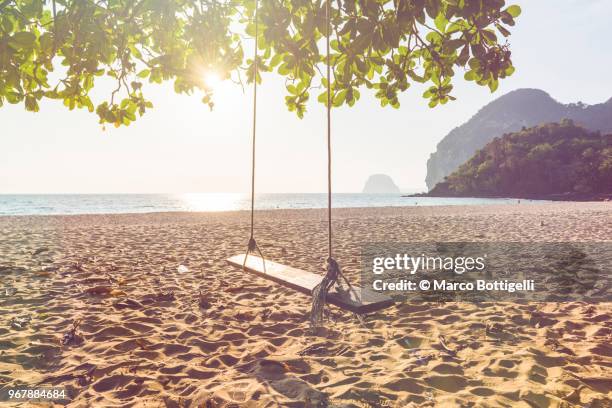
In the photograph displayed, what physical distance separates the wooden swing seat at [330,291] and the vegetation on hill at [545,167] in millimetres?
73345

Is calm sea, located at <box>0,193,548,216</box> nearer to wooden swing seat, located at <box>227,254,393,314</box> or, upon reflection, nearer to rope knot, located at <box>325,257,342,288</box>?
wooden swing seat, located at <box>227,254,393,314</box>

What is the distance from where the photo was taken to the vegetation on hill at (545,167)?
212 feet

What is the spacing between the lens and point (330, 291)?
10.5 ft

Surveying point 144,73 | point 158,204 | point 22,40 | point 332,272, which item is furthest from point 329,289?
point 158,204

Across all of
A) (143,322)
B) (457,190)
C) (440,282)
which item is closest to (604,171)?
(457,190)

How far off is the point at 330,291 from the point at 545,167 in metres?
84.1

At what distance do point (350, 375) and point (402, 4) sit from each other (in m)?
2.78

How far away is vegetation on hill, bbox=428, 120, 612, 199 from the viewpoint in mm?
64688

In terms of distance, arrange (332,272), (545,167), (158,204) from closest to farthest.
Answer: (332,272)
(545,167)
(158,204)

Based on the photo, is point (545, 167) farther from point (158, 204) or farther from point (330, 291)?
point (330, 291)

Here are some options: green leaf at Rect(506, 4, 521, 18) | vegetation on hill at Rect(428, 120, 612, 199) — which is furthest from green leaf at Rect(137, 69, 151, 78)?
vegetation on hill at Rect(428, 120, 612, 199)

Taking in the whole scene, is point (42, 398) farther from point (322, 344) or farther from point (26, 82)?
point (26, 82)

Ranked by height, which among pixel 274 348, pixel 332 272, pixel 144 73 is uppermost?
pixel 144 73

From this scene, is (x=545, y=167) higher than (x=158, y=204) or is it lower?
higher
